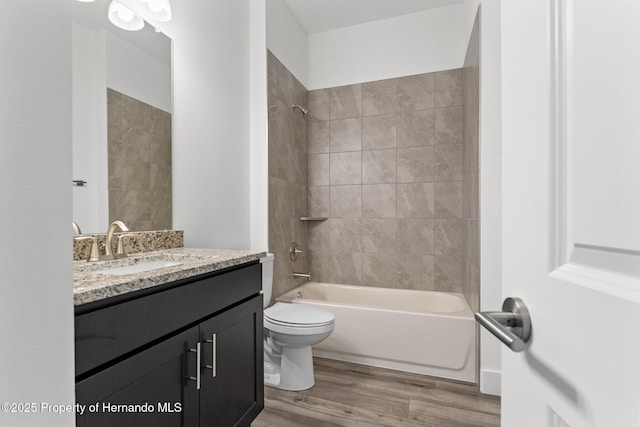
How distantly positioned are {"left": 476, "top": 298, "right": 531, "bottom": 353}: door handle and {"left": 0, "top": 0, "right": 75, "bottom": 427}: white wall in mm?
657

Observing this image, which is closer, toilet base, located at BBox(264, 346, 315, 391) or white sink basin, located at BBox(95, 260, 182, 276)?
white sink basin, located at BBox(95, 260, 182, 276)

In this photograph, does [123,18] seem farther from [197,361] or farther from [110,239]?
[197,361]

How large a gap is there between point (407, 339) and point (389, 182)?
4.48ft

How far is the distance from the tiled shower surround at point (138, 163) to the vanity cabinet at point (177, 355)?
633mm

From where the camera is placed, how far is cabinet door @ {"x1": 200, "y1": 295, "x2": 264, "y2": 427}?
1.12 metres

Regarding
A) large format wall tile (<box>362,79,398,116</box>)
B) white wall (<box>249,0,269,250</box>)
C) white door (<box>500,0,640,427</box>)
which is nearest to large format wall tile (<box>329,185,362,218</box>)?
large format wall tile (<box>362,79,398,116</box>)

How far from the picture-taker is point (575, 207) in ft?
1.13

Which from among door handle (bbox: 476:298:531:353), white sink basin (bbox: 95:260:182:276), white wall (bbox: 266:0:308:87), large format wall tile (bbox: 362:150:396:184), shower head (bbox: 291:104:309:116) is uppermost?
white wall (bbox: 266:0:308:87)

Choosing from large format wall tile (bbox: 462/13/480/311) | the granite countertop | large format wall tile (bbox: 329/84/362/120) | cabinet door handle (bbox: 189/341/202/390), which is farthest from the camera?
large format wall tile (bbox: 329/84/362/120)

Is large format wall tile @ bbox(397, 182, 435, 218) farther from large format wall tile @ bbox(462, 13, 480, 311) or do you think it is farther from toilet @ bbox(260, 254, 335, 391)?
toilet @ bbox(260, 254, 335, 391)

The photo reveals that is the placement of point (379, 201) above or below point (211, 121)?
below

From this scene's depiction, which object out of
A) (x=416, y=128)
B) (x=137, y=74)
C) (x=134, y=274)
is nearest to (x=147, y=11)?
(x=137, y=74)

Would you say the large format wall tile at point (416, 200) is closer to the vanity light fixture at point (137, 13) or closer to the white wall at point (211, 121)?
the white wall at point (211, 121)

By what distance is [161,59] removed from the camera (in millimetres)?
1656
